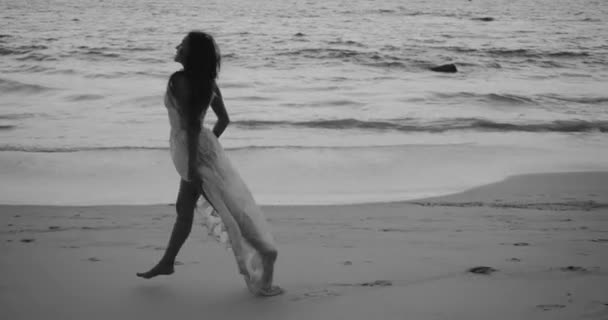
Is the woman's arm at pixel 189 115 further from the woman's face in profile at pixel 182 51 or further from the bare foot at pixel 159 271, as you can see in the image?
the bare foot at pixel 159 271

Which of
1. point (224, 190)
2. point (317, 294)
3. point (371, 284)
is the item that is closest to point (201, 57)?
point (224, 190)

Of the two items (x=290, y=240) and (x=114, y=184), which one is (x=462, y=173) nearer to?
(x=290, y=240)

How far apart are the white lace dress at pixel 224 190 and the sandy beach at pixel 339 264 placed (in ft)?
1.36

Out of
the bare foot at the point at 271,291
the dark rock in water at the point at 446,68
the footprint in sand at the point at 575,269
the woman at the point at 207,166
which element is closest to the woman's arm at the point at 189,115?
the woman at the point at 207,166

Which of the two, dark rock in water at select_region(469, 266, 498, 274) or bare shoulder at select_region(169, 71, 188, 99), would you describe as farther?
dark rock in water at select_region(469, 266, 498, 274)

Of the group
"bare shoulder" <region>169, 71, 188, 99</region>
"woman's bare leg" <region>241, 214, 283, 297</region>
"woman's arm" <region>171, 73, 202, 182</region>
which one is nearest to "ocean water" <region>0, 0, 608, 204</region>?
"woman's bare leg" <region>241, 214, 283, 297</region>

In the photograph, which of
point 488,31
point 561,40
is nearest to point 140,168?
point 561,40

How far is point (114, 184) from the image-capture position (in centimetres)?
738

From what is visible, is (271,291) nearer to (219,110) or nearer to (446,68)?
(219,110)

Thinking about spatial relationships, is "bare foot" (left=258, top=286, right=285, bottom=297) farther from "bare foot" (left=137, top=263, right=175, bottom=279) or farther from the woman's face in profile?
the woman's face in profile

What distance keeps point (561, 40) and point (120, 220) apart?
91.3 ft

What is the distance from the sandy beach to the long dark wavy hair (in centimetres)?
140

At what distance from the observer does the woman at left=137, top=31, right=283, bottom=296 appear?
11.3 ft

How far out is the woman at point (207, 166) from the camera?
3.44m
